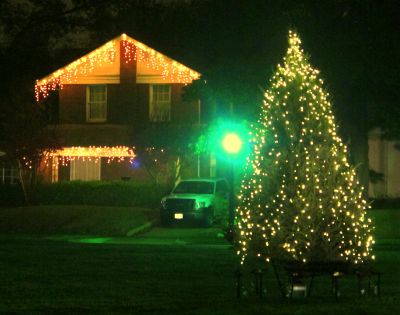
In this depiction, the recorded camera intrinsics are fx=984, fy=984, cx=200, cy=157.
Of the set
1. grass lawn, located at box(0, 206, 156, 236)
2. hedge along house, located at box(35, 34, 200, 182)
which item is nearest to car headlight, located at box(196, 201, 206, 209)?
grass lawn, located at box(0, 206, 156, 236)

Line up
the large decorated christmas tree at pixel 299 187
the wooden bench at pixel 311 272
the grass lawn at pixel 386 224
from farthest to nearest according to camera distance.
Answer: the grass lawn at pixel 386 224
the large decorated christmas tree at pixel 299 187
the wooden bench at pixel 311 272

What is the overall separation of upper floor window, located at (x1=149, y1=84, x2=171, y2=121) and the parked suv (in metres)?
8.97

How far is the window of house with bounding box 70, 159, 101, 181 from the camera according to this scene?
157ft

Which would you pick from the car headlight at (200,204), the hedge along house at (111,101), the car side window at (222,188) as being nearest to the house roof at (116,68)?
the hedge along house at (111,101)

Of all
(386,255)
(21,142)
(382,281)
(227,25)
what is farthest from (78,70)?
(382,281)

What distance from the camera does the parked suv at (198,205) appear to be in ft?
117

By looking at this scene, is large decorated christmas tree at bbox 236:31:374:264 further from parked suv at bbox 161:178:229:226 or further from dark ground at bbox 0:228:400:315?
parked suv at bbox 161:178:229:226

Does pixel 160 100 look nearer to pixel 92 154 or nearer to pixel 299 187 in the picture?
pixel 92 154

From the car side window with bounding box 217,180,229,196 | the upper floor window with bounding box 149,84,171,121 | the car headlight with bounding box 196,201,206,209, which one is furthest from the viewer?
the upper floor window with bounding box 149,84,171,121

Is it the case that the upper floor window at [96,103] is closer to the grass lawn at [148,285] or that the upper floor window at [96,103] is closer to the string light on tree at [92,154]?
the string light on tree at [92,154]

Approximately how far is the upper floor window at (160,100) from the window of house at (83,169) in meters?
4.45

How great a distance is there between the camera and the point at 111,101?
4666 centimetres

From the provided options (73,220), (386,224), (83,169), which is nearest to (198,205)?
(73,220)

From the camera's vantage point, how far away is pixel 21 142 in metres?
41.1
